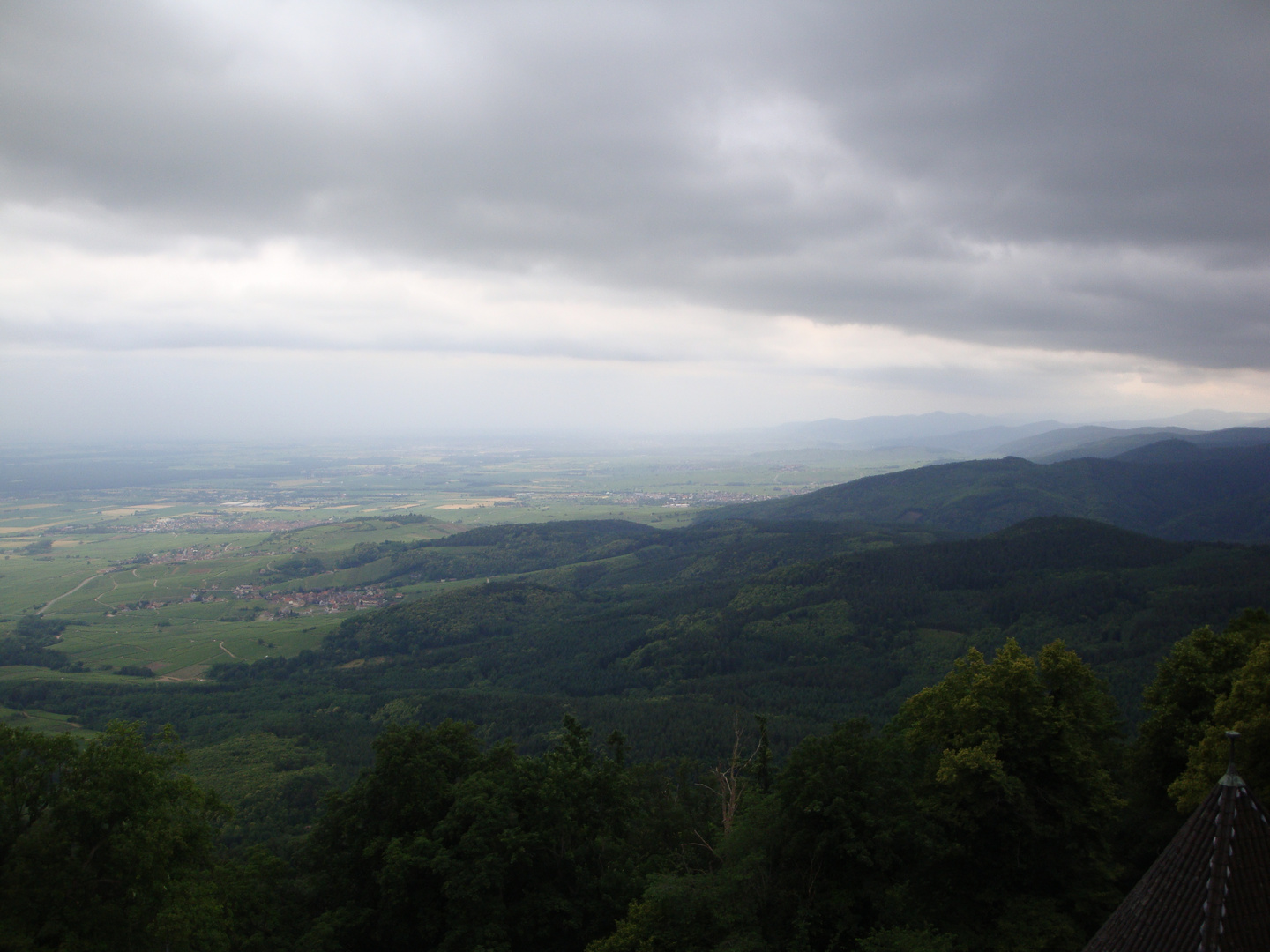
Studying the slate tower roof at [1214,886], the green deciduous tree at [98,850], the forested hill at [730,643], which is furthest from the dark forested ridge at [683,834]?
the forested hill at [730,643]

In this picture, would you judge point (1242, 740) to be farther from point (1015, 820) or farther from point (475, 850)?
point (475, 850)

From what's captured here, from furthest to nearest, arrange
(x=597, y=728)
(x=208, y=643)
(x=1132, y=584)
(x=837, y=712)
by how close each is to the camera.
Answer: (x=208, y=643)
(x=1132, y=584)
(x=837, y=712)
(x=597, y=728)

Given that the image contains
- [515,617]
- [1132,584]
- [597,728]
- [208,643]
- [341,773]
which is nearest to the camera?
[341,773]

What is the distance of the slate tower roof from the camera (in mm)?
11219

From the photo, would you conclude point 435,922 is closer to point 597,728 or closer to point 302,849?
point 302,849

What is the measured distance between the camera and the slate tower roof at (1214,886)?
1122 cm

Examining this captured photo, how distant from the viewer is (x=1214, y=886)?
1143 centimetres

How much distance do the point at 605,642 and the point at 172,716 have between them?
8436 cm

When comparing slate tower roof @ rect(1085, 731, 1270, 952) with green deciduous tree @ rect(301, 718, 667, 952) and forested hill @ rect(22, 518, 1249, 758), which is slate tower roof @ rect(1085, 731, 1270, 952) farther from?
forested hill @ rect(22, 518, 1249, 758)

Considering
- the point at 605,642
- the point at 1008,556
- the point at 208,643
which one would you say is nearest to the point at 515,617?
the point at 605,642

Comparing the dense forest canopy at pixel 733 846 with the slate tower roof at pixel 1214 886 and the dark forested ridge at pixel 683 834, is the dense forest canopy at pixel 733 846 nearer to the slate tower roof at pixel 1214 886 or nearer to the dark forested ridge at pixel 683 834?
the dark forested ridge at pixel 683 834

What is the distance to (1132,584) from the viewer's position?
14875 centimetres

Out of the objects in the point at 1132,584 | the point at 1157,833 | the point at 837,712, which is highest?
Result: the point at 1157,833

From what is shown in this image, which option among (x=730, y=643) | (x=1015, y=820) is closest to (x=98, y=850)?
(x=1015, y=820)
